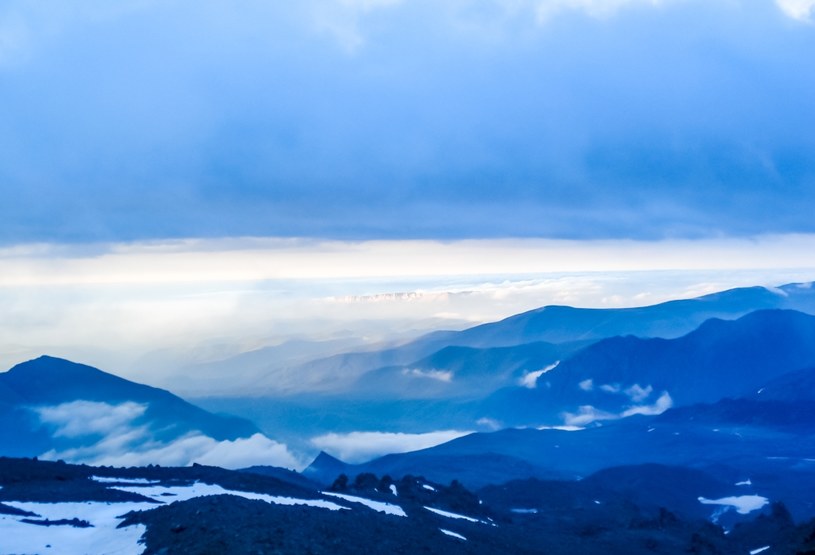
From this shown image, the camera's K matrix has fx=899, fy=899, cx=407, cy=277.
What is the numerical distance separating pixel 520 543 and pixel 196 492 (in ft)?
88.6

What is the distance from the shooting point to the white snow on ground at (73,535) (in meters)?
46.1

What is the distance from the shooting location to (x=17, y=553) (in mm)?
44969

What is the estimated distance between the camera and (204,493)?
6838cm

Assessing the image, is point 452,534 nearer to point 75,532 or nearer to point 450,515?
point 450,515

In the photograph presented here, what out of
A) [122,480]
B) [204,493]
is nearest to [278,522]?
[204,493]

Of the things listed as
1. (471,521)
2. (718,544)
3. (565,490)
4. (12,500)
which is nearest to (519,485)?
(565,490)

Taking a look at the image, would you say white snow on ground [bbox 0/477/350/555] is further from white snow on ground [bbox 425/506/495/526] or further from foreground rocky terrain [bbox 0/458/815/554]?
white snow on ground [bbox 425/506/495/526]

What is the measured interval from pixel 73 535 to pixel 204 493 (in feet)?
64.3

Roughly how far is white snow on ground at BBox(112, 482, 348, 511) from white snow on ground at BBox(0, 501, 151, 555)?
9493 mm

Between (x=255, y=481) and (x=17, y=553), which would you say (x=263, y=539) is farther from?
(x=255, y=481)

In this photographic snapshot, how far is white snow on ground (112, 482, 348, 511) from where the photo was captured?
65688 mm

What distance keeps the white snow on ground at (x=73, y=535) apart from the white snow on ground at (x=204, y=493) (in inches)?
374

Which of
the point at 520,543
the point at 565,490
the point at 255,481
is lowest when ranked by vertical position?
the point at 565,490

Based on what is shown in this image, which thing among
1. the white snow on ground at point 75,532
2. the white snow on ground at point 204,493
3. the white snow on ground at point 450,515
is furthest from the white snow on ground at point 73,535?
the white snow on ground at point 450,515
